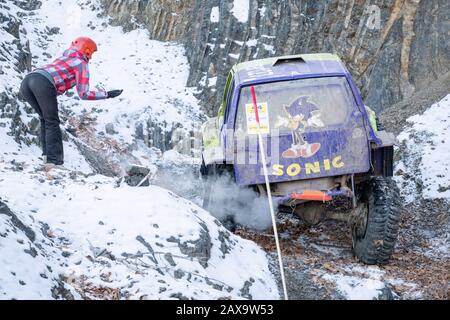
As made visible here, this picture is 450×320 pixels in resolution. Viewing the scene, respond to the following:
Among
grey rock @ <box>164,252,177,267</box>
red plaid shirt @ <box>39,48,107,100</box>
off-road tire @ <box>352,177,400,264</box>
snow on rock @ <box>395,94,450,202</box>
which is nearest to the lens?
grey rock @ <box>164,252,177,267</box>

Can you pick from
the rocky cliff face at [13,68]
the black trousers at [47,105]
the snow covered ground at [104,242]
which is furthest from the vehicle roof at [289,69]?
the rocky cliff face at [13,68]

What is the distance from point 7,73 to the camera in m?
11.5

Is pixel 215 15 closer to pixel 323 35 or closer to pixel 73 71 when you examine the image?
pixel 323 35

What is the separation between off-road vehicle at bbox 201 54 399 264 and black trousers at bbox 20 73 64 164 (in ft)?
7.59

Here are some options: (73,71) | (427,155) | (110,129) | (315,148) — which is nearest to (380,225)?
(315,148)

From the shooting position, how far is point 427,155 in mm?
10445

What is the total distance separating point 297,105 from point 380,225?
5.22 ft

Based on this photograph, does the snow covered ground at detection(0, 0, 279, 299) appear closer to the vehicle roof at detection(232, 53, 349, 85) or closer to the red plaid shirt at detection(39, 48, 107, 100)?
the red plaid shirt at detection(39, 48, 107, 100)

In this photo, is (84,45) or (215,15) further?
(215,15)

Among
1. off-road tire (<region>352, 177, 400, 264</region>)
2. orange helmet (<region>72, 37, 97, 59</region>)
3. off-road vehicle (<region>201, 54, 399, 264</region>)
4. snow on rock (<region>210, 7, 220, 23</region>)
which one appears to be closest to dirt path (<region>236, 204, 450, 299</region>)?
off-road tire (<region>352, 177, 400, 264</region>)

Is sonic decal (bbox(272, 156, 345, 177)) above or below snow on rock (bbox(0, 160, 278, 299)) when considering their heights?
above

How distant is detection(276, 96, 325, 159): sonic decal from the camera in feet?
23.7
